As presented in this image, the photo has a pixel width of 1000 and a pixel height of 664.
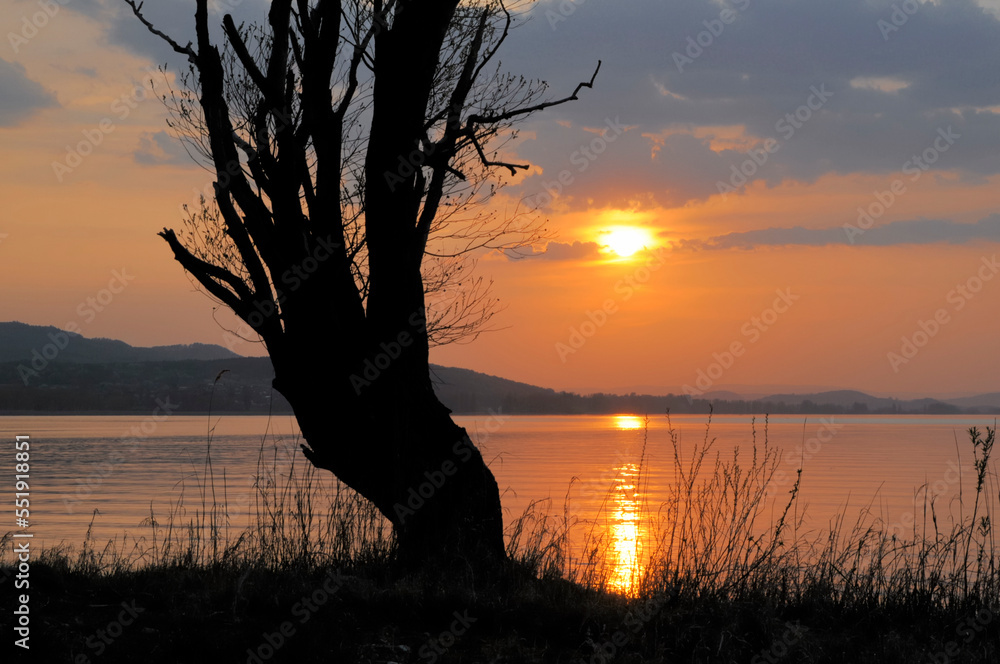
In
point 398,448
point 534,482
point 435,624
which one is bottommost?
point 534,482

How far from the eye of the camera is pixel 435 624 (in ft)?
18.2

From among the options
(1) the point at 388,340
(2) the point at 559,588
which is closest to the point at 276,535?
(1) the point at 388,340

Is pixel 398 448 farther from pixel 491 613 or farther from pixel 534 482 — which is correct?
pixel 534 482

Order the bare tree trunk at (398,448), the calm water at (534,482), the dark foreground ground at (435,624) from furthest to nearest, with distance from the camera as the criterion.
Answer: the calm water at (534,482), the bare tree trunk at (398,448), the dark foreground ground at (435,624)

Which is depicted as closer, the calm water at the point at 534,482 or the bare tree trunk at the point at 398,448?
the bare tree trunk at the point at 398,448

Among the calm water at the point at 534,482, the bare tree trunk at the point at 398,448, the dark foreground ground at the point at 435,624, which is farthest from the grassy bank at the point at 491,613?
the calm water at the point at 534,482

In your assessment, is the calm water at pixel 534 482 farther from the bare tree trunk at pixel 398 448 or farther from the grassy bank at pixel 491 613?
the grassy bank at pixel 491 613

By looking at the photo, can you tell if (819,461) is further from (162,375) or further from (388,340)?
(162,375)

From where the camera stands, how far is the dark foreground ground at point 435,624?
16.1ft

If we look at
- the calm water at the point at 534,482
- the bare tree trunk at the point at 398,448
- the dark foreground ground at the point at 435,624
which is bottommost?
the calm water at the point at 534,482

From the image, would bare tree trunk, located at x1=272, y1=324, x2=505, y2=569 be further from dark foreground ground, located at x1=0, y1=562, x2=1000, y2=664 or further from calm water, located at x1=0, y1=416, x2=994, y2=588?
calm water, located at x1=0, y1=416, x2=994, y2=588

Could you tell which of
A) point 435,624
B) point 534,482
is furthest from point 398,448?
point 534,482

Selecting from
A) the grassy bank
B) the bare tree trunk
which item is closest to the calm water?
the bare tree trunk

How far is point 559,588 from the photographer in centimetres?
630
